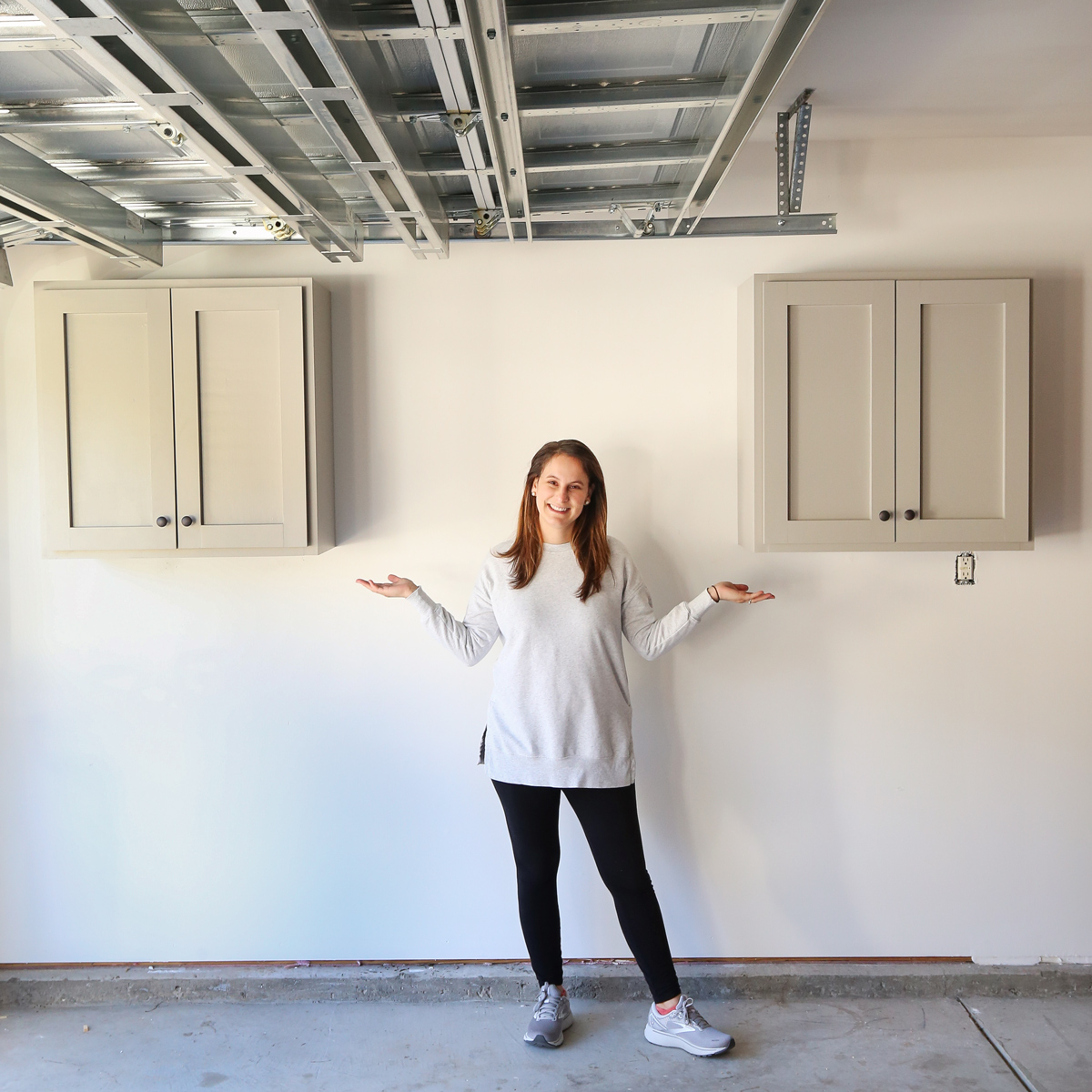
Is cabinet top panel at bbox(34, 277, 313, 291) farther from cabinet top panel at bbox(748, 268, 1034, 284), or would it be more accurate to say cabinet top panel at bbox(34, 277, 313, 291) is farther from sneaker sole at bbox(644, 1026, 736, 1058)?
sneaker sole at bbox(644, 1026, 736, 1058)

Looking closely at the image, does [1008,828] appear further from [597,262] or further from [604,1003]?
[597,262]

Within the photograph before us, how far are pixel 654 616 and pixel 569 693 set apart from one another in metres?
0.41

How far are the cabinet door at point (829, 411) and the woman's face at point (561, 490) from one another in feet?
1.95

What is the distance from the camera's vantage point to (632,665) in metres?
2.93

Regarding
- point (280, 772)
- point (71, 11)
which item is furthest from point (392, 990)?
point (71, 11)

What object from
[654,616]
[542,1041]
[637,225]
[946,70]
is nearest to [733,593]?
[654,616]

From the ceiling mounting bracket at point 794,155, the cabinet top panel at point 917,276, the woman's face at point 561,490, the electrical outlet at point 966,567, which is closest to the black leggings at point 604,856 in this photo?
the woman's face at point 561,490

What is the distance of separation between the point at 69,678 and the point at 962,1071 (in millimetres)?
3285

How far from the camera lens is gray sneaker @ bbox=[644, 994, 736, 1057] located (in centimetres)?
257

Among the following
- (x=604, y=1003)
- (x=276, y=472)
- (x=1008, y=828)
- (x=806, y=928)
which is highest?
(x=276, y=472)

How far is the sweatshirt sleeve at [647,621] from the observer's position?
8.63ft

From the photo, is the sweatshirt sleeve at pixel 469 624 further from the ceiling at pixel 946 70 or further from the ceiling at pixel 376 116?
the ceiling at pixel 946 70

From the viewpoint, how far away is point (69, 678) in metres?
2.96

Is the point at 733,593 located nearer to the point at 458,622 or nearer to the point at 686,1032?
the point at 458,622
